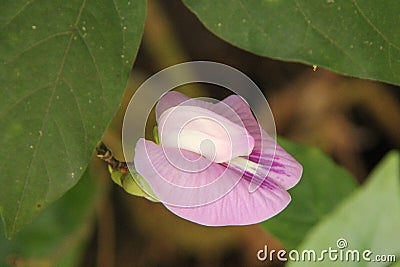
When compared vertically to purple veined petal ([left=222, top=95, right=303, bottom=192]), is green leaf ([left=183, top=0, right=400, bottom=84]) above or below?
above

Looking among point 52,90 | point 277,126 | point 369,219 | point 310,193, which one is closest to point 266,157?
point 369,219

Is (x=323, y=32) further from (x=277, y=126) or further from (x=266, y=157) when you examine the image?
(x=277, y=126)

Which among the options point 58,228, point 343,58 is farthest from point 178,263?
point 343,58

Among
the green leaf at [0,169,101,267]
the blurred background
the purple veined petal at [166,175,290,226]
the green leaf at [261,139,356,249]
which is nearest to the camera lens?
the purple veined petal at [166,175,290,226]

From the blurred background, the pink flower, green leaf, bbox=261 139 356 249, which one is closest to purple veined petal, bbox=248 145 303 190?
the pink flower

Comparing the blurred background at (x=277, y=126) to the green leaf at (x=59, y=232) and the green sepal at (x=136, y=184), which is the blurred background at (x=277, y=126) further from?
the green sepal at (x=136, y=184)

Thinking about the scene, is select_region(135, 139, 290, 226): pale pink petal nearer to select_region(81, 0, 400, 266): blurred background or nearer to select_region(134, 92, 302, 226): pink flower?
select_region(134, 92, 302, 226): pink flower
